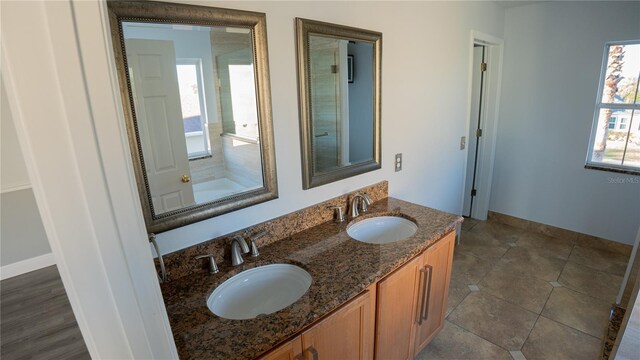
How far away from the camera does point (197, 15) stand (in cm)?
122

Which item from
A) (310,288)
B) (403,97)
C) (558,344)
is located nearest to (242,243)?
(310,288)

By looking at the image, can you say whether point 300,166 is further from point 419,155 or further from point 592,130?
point 592,130

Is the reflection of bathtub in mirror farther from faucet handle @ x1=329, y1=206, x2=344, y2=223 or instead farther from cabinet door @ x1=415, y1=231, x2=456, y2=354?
cabinet door @ x1=415, y1=231, x2=456, y2=354

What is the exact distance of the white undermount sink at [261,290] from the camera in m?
1.33

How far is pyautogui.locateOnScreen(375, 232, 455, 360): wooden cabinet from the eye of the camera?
1489 mm

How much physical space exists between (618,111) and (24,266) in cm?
591

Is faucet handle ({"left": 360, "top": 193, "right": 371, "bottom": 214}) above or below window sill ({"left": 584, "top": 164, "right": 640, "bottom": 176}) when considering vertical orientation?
above

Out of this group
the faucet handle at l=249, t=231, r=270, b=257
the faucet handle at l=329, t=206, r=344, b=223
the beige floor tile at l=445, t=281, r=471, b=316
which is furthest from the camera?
the beige floor tile at l=445, t=281, r=471, b=316

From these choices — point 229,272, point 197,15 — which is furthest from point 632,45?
point 229,272

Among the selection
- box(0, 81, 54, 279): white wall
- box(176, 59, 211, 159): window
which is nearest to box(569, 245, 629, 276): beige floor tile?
box(176, 59, 211, 159): window

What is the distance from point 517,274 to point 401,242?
1862 mm

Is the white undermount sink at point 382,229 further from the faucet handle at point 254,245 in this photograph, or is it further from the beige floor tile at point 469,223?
the beige floor tile at point 469,223

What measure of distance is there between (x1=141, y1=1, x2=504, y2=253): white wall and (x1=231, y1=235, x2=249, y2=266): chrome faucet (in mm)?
81

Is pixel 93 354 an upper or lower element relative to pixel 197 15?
lower
